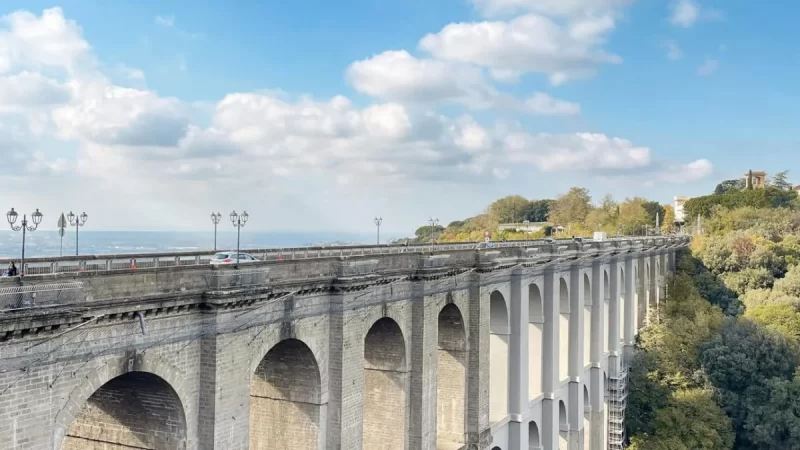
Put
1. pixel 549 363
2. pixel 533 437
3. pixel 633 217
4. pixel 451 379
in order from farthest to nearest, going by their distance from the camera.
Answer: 1. pixel 633 217
2. pixel 549 363
3. pixel 533 437
4. pixel 451 379

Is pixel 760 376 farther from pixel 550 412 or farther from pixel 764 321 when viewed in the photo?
pixel 550 412

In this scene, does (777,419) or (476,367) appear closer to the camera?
(476,367)

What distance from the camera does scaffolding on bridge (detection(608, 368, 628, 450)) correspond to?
4878 cm

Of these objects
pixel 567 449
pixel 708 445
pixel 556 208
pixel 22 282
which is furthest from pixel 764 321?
pixel 556 208

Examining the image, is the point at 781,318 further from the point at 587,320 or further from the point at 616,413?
the point at 587,320

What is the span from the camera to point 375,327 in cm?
2483

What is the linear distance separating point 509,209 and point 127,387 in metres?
145

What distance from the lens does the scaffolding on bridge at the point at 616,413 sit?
4878 centimetres

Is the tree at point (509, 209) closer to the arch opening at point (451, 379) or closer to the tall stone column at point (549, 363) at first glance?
the tall stone column at point (549, 363)

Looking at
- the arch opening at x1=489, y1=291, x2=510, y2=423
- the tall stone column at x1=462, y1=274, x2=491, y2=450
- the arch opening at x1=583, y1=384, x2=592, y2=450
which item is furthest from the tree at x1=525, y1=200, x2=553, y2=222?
the tall stone column at x1=462, y1=274, x2=491, y2=450

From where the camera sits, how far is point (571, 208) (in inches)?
5266

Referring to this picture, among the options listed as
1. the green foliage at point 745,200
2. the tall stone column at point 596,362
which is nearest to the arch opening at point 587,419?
the tall stone column at point 596,362

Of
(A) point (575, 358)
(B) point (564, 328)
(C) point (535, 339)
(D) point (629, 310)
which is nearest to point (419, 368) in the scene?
(C) point (535, 339)

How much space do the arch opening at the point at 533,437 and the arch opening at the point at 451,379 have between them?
956cm
